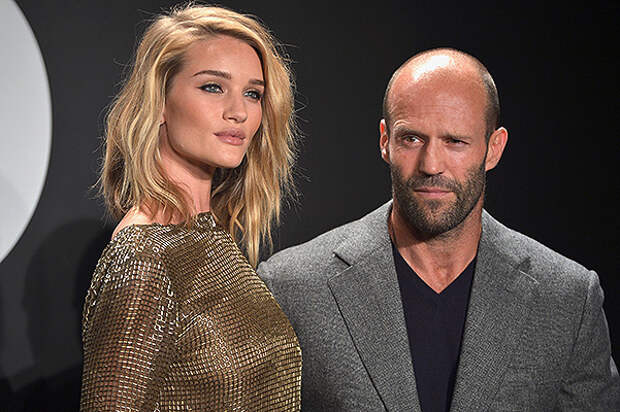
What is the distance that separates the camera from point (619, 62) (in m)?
3.28

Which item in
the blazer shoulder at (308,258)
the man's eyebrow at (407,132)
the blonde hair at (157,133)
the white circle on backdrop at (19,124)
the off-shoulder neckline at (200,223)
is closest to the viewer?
the off-shoulder neckline at (200,223)

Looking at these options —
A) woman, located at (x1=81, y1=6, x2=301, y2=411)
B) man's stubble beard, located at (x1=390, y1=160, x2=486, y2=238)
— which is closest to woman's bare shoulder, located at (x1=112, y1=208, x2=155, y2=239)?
woman, located at (x1=81, y1=6, x2=301, y2=411)

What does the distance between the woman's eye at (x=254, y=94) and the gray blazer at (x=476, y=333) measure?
46cm

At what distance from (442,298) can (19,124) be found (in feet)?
4.97

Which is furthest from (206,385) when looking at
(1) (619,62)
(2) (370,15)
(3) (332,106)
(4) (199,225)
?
(1) (619,62)

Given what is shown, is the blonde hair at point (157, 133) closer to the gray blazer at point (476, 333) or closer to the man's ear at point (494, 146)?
the gray blazer at point (476, 333)

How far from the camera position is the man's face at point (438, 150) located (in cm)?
202

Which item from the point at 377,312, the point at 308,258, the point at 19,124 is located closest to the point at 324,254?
the point at 308,258

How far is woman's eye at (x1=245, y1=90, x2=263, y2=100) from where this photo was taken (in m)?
2.05

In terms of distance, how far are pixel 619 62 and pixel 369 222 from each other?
1.69m

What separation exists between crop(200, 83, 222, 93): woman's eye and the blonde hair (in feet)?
0.30

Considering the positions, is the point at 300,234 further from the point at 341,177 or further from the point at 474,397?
the point at 474,397

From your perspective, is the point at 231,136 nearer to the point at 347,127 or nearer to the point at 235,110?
the point at 235,110

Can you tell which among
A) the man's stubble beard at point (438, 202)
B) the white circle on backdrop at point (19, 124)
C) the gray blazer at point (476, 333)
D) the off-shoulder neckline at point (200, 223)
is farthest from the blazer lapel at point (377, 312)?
the white circle on backdrop at point (19, 124)
